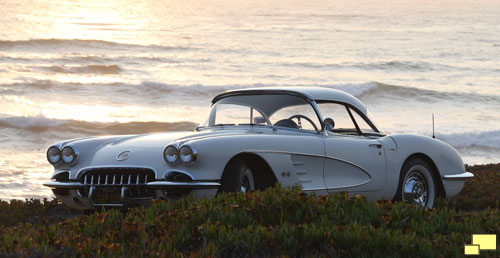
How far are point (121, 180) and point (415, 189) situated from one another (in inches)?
148

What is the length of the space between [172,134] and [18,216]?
2608mm

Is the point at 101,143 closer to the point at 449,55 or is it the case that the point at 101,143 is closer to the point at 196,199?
the point at 196,199

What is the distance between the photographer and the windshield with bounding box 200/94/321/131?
857 cm

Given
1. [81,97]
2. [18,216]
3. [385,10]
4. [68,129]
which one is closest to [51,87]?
[81,97]

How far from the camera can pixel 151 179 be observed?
23.3 feet

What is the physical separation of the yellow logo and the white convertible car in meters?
1.08

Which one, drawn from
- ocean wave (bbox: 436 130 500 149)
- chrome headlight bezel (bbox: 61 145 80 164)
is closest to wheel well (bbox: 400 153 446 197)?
chrome headlight bezel (bbox: 61 145 80 164)

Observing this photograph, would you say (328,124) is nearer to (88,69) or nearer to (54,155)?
(54,155)

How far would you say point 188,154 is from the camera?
23.0ft

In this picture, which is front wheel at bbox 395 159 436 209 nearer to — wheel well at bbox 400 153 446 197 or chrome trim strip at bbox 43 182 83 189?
wheel well at bbox 400 153 446 197

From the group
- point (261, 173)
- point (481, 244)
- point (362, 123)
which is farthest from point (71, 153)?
point (481, 244)

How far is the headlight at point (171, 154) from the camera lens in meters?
7.03

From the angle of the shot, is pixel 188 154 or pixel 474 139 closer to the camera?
pixel 188 154

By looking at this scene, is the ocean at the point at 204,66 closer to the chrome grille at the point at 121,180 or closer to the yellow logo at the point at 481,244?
the chrome grille at the point at 121,180
